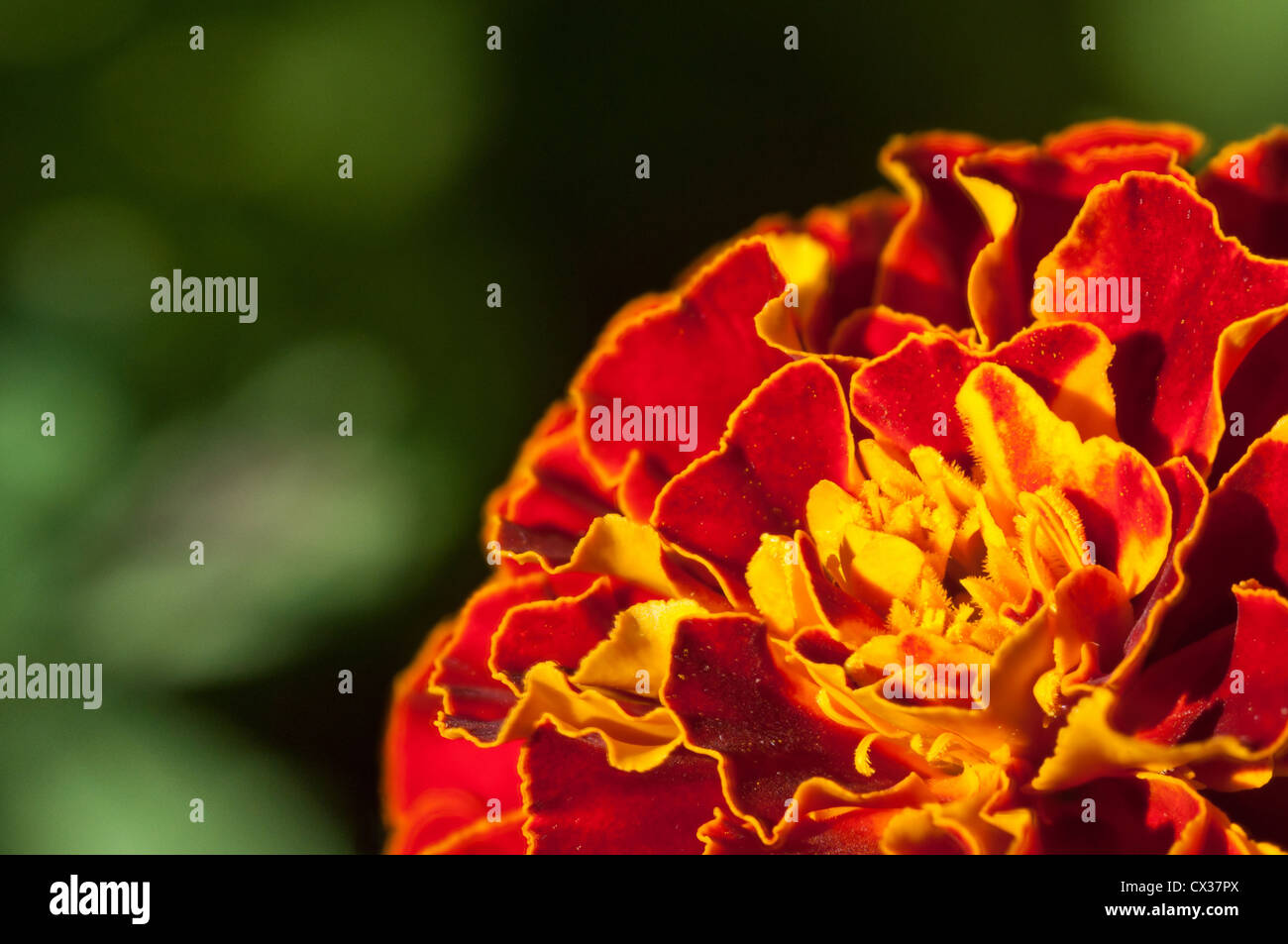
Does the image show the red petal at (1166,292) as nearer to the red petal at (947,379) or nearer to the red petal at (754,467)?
the red petal at (947,379)

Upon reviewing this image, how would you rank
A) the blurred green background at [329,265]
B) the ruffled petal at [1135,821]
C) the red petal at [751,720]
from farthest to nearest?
the blurred green background at [329,265], the red petal at [751,720], the ruffled petal at [1135,821]

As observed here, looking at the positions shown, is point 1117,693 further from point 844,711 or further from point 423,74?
point 423,74

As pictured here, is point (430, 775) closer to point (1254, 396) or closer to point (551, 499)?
point (551, 499)

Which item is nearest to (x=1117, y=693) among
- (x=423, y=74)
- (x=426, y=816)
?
(x=426, y=816)

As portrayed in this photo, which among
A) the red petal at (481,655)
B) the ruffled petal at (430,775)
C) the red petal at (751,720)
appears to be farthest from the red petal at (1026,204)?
the ruffled petal at (430,775)

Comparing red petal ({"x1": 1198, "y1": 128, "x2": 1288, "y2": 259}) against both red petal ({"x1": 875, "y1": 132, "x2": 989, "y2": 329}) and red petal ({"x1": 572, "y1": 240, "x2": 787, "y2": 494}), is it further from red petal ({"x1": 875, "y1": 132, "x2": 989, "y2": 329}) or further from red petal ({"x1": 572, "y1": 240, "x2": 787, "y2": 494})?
red petal ({"x1": 572, "y1": 240, "x2": 787, "y2": 494})

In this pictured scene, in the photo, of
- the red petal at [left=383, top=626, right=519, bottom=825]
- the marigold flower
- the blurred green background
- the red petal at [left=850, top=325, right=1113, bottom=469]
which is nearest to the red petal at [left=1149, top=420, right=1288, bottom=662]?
the marigold flower
